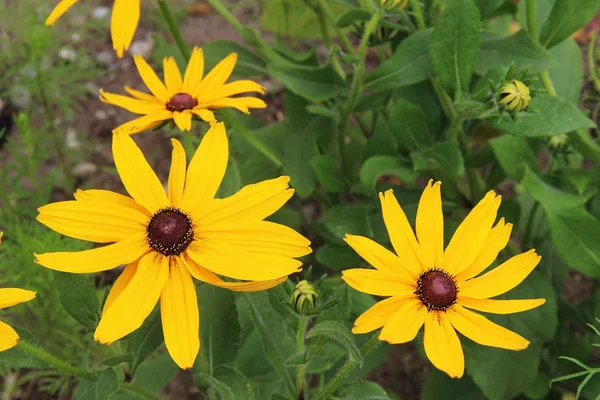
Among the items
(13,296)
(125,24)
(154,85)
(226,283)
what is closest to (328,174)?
(154,85)

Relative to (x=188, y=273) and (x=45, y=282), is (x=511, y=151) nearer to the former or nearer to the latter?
(x=188, y=273)

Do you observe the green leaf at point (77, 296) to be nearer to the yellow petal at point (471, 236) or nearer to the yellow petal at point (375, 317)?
the yellow petal at point (375, 317)

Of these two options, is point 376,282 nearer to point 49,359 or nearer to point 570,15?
point 49,359

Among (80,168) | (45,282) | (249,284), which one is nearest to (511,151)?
(249,284)

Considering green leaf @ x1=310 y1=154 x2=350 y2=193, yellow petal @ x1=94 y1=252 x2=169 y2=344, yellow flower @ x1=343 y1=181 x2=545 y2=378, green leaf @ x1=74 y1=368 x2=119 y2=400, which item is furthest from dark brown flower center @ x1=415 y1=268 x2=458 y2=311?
green leaf @ x1=310 y1=154 x2=350 y2=193

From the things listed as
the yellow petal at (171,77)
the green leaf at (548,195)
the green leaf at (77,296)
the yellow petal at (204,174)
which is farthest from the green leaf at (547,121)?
the green leaf at (77,296)

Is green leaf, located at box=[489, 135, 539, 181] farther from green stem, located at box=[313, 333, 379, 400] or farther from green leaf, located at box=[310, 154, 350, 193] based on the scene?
green stem, located at box=[313, 333, 379, 400]
